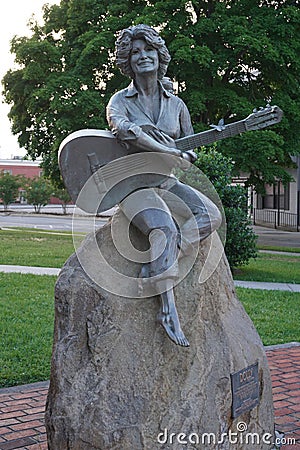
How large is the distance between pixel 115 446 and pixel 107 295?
913 millimetres

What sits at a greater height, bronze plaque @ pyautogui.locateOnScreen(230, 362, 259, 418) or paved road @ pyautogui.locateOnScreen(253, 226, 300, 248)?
bronze plaque @ pyautogui.locateOnScreen(230, 362, 259, 418)

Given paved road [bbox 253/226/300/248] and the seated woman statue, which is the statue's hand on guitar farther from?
paved road [bbox 253/226/300/248]

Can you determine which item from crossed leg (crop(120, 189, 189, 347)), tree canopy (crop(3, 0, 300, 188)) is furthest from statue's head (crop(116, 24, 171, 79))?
tree canopy (crop(3, 0, 300, 188))

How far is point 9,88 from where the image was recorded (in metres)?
22.1

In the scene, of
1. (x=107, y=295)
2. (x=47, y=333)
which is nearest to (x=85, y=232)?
(x=107, y=295)

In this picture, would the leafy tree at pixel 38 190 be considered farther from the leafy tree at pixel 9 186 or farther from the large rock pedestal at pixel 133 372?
the large rock pedestal at pixel 133 372

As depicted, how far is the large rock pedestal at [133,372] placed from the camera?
3684 millimetres

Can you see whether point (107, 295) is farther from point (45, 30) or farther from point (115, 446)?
point (45, 30)

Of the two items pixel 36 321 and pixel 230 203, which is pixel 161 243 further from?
pixel 230 203

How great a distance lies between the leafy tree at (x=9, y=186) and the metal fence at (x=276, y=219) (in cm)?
1674

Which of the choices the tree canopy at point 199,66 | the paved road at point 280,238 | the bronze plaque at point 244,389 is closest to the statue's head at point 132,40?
the bronze plaque at point 244,389

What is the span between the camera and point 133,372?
3.75 metres

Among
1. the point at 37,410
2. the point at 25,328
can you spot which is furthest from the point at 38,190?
the point at 37,410

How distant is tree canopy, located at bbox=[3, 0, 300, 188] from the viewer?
55.8ft
